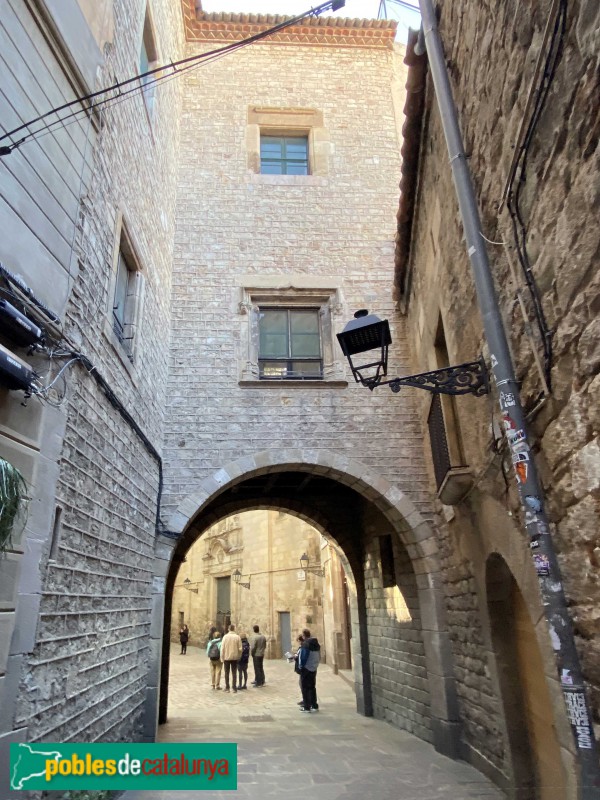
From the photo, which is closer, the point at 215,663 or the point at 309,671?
the point at 309,671

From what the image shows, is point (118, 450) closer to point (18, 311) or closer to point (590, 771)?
point (18, 311)

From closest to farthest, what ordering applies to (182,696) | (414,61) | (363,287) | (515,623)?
(515,623) < (414,61) < (363,287) < (182,696)

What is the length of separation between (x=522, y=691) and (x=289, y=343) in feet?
16.4

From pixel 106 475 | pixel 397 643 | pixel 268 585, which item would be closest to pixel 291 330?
pixel 106 475

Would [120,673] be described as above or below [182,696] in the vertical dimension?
above

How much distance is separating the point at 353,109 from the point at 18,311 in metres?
8.58

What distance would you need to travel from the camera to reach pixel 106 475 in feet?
14.7

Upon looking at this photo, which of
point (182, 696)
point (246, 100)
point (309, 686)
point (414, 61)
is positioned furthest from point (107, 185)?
point (182, 696)

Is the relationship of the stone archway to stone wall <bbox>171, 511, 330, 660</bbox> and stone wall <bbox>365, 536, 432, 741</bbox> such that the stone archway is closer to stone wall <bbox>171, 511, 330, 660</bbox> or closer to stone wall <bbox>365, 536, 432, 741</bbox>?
stone wall <bbox>365, 536, 432, 741</bbox>

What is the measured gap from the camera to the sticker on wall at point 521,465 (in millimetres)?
2866

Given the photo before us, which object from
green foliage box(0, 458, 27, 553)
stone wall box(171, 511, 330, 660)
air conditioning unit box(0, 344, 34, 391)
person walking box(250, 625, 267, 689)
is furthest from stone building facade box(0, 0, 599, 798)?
stone wall box(171, 511, 330, 660)

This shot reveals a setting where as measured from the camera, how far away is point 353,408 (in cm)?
727

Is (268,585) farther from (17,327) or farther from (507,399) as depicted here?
(17,327)

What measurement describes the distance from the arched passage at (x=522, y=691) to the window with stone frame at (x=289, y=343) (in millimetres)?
3811
